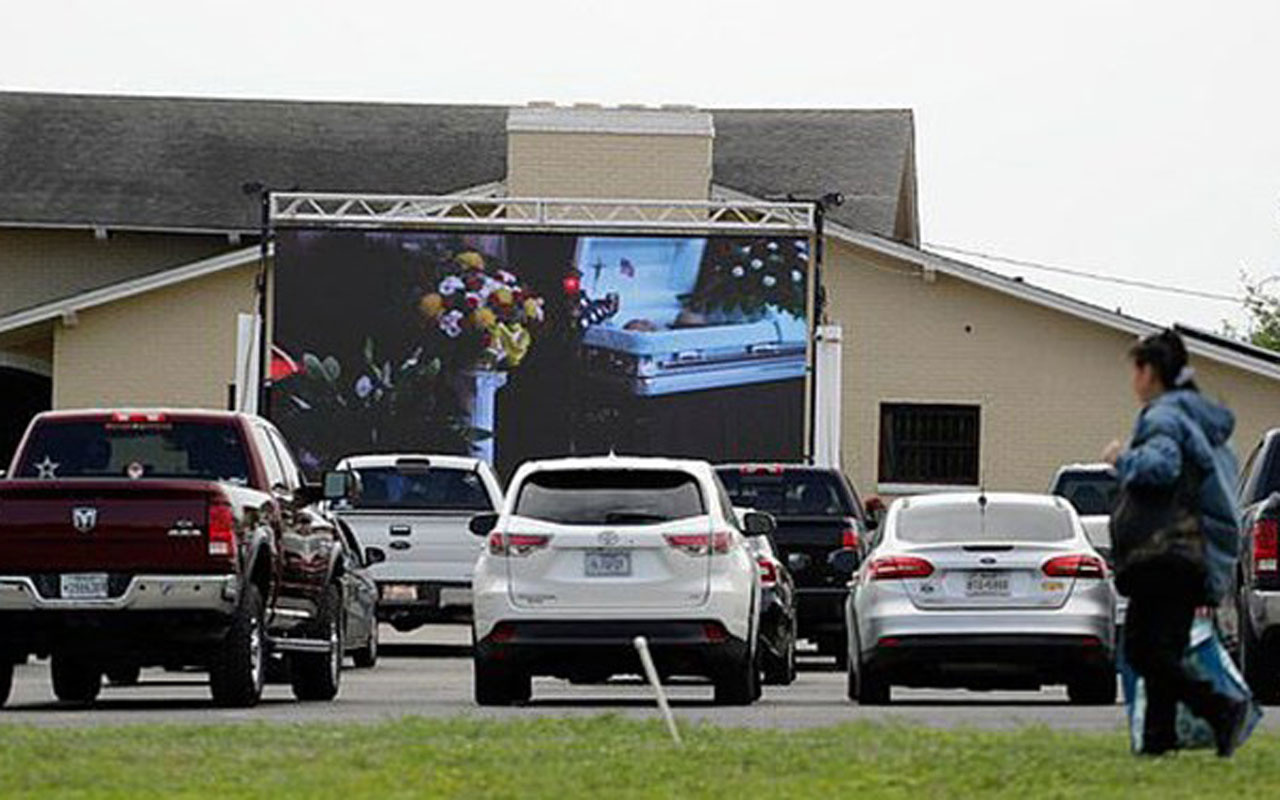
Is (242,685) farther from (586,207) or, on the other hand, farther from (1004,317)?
(1004,317)

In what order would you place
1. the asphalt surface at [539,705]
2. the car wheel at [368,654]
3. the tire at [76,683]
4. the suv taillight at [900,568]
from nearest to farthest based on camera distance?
the asphalt surface at [539,705], the suv taillight at [900,568], the tire at [76,683], the car wheel at [368,654]

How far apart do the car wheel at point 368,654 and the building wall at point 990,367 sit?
20859 millimetres

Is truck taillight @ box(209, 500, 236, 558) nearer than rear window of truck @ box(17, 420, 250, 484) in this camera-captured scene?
Yes

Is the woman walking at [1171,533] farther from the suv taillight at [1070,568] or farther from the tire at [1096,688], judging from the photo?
the tire at [1096,688]

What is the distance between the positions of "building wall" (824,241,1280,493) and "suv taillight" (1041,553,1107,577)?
27.5 meters

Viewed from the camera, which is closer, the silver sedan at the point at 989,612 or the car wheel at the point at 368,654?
the silver sedan at the point at 989,612

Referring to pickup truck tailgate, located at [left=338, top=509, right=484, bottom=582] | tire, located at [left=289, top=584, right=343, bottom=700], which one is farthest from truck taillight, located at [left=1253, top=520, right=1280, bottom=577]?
pickup truck tailgate, located at [left=338, top=509, right=484, bottom=582]

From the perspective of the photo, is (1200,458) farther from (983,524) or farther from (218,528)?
(983,524)

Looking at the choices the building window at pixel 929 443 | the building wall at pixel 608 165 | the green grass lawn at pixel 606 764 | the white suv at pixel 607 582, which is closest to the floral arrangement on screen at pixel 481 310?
the building wall at pixel 608 165

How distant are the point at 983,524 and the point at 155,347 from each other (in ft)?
97.3

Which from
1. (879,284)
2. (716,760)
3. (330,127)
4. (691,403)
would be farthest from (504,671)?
(330,127)

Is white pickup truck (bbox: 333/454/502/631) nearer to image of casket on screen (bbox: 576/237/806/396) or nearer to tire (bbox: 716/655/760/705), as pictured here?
tire (bbox: 716/655/760/705)

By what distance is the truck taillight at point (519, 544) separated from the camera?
917 inches

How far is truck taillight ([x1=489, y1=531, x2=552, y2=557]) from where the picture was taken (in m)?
23.3
